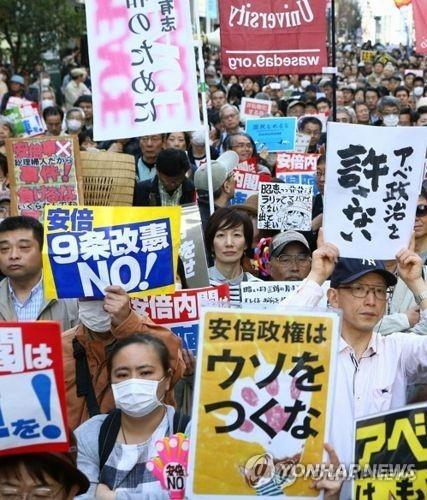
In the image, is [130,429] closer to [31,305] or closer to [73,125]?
[31,305]

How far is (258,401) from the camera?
3.93m

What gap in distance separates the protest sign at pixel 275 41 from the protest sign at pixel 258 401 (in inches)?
307

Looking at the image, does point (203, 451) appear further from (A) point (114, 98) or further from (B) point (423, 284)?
(A) point (114, 98)

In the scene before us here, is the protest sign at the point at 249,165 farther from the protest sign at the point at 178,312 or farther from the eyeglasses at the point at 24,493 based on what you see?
the eyeglasses at the point at 24,493

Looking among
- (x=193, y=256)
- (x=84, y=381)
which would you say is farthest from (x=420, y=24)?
(x=84, y=381)

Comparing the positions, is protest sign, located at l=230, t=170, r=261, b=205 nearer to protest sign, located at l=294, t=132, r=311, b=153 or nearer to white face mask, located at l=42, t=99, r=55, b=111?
protest sign, located at l=294, t=132, r=311, b=153

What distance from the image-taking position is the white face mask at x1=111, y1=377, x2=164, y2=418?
438 centimetres

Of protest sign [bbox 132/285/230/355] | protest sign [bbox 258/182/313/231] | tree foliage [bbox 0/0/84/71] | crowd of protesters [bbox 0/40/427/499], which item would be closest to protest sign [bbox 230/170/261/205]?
protest sign [bbox 258/182/313/231]

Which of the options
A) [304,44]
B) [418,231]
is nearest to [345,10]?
[304,44]

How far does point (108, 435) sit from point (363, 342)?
109 cm

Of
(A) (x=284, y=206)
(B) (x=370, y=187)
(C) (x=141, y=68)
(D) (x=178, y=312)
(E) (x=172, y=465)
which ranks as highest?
(C) (x=141, y=68)

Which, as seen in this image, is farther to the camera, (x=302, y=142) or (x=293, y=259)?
(x=302, y=142)

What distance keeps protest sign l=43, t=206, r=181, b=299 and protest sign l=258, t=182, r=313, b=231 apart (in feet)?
8.96

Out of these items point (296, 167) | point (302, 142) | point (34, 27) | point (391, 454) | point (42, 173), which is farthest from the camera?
point (34, 27)
